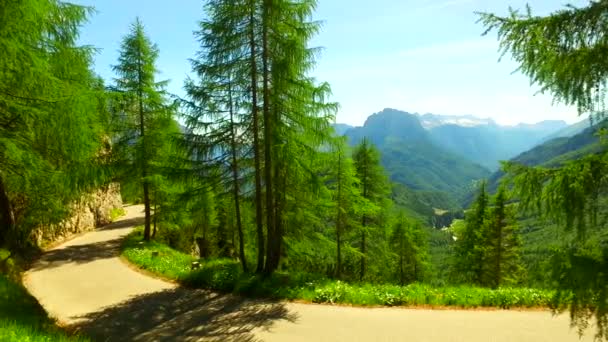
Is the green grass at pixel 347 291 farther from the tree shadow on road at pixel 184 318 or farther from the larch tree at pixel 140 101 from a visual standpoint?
the larch tree at pixel 140 101

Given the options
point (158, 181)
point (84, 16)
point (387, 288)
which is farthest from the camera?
point (158, 181)

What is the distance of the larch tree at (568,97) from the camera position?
5.36 m

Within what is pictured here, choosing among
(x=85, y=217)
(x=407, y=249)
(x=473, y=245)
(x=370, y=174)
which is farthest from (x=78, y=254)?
(x=407, y=249)

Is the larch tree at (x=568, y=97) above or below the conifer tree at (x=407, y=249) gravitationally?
above

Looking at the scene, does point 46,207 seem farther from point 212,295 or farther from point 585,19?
point 585,19

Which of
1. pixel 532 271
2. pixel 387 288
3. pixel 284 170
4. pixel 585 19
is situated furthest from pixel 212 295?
pixel 585 19

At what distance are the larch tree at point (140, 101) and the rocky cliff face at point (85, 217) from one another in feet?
9.49

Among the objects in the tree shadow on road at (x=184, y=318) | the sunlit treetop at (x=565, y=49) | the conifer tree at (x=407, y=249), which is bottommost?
the conifer tree at (x=407, y=249)

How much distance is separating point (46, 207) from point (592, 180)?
1525cm

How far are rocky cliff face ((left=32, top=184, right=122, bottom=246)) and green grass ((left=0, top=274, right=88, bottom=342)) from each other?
30.9 feet

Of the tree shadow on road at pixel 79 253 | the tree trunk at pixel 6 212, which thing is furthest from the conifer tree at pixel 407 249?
the tree trunk at pixel 6 212

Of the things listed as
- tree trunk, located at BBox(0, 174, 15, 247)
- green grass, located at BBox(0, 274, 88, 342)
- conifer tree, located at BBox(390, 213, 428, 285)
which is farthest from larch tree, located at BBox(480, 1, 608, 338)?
conifer tree, located at BBox(390, 213, 428, 285)

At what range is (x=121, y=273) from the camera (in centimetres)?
1797

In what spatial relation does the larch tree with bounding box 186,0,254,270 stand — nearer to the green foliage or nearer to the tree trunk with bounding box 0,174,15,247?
the tree trunk with bounding box 0,174,15,247
